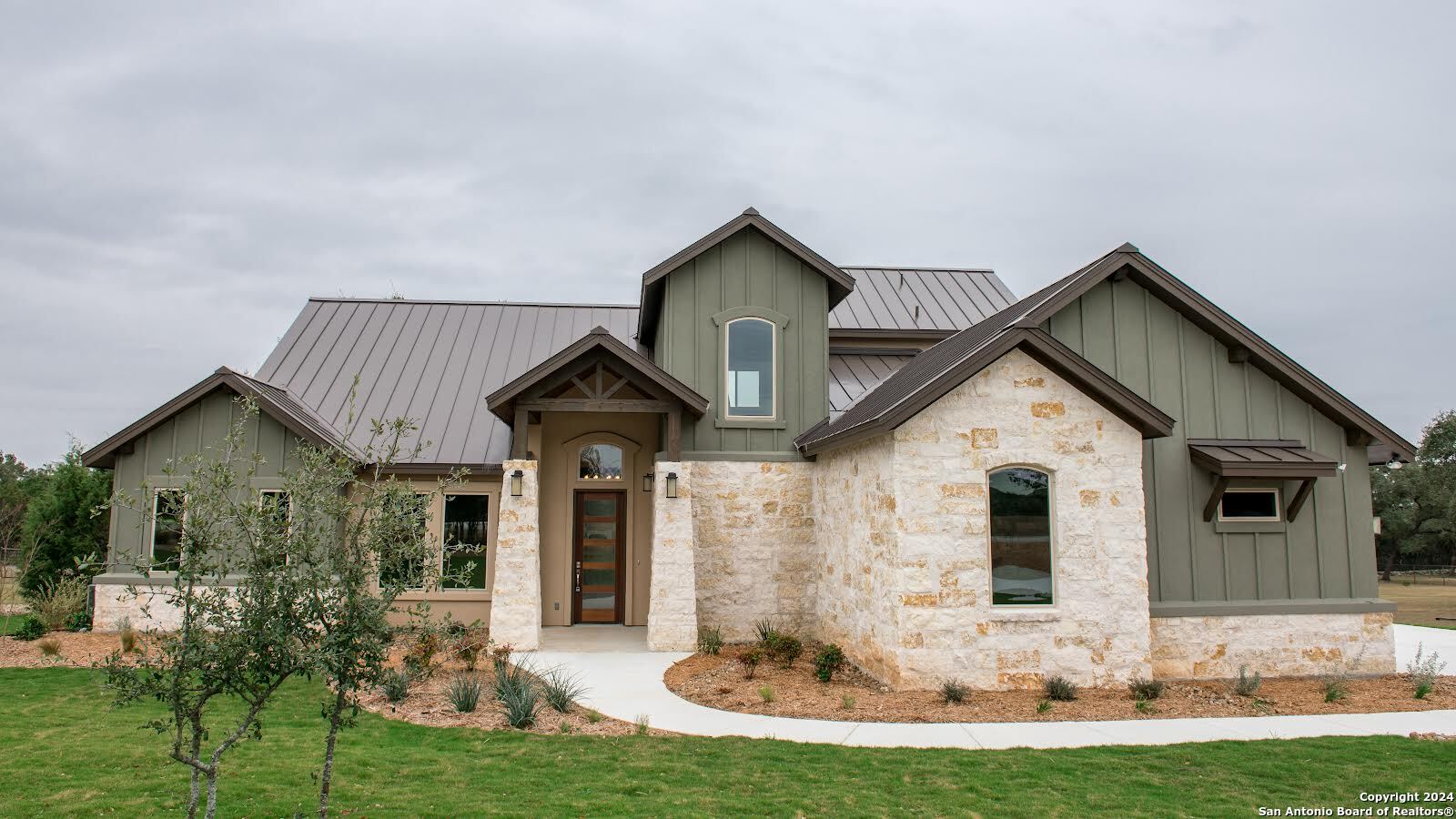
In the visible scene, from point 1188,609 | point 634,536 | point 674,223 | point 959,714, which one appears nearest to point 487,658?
point 634,536

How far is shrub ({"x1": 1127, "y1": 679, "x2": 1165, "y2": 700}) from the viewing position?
948cm

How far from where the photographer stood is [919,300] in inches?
741

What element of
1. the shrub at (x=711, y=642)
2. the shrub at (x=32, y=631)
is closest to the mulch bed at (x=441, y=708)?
the shrub at (x=32, y=631)

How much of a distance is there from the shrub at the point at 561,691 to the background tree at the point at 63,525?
36.1 feet

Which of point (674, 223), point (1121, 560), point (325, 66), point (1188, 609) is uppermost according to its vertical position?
point (674, 223)

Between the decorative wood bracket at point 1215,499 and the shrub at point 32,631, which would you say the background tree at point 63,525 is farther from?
the decorative wood bracket at point 1215,499

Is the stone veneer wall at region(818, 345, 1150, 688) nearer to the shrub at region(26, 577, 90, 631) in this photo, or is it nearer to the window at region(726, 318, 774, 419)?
the window at region(726, 318, 774, 419)

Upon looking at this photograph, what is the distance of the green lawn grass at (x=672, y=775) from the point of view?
235 inches

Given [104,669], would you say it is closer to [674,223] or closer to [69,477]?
[69,477]

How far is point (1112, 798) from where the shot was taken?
626 cm

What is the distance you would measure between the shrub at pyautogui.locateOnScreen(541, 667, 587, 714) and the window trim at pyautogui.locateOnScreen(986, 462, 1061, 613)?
15.9ft

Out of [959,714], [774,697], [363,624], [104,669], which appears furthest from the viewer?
[774,697]

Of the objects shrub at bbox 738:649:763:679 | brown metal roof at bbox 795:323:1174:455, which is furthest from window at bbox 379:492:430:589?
shrub at bbox 738:649:763:679

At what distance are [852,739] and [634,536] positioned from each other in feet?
25.9
